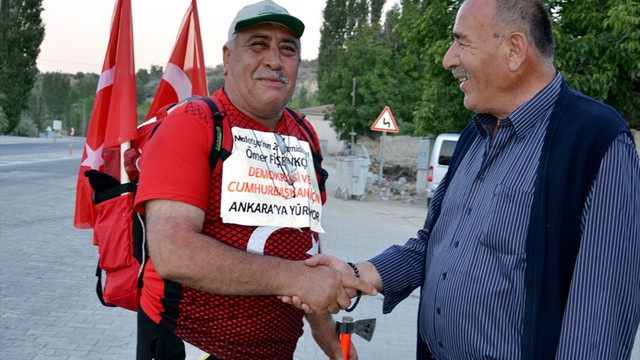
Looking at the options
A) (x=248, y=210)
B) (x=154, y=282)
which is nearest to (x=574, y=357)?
(x=248, y=210)

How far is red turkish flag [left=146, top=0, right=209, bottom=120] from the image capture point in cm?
319

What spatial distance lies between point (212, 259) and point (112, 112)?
1026mm

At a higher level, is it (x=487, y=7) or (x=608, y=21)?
(x=608, y=21)

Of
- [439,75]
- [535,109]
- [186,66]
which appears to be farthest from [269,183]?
[439,75]

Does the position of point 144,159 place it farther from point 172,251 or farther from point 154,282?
point 154,282

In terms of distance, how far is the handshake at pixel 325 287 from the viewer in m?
2.14

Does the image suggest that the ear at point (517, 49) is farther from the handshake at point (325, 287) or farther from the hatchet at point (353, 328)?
the hatchet at point (353, 328)

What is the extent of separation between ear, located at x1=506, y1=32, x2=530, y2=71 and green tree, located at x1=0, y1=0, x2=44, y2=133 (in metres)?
49.9

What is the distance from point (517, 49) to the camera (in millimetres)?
2119

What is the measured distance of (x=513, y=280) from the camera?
1944 millimetres

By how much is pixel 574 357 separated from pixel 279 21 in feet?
5.49

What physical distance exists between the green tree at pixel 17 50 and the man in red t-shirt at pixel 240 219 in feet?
161

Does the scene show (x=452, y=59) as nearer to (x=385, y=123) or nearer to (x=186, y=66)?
(x=186, y=66)

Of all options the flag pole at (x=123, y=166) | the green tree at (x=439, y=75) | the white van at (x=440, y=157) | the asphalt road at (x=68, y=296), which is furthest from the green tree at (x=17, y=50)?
the flag pole at (x=123, y=166)
